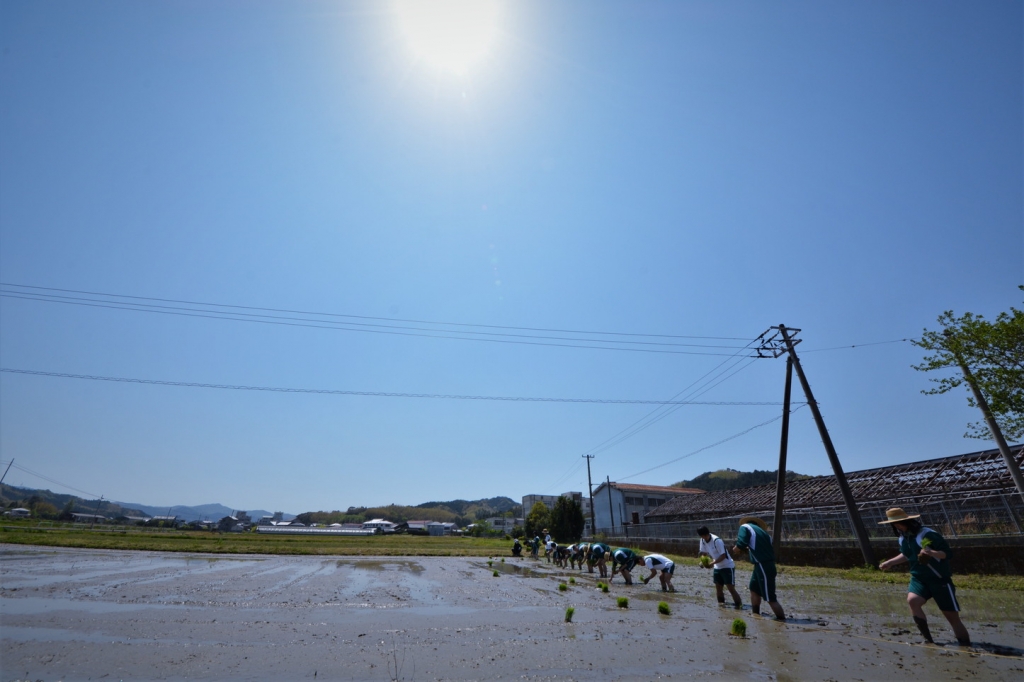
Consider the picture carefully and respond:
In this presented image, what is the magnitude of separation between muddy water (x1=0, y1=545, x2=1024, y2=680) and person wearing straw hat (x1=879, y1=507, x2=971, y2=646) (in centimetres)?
32

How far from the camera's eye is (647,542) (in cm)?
4366

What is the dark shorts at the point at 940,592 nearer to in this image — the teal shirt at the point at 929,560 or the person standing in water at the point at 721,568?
the teal shirt at the point at 929,560

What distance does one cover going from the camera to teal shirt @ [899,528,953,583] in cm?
637

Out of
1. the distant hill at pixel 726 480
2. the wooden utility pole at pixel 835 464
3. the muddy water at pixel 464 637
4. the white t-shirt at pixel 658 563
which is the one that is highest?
the distant hill at pixel 726 480

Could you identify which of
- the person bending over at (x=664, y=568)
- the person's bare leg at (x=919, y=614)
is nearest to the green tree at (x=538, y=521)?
the person bending over at (x=664, y=568)

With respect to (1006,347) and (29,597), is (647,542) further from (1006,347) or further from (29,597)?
(29,597)

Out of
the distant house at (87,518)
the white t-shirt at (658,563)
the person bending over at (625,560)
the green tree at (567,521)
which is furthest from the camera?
the distant house at (87,518)

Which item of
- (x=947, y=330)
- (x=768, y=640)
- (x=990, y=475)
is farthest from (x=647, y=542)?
(x=768, y=640)

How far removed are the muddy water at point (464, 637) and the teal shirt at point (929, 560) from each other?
857 millimetres

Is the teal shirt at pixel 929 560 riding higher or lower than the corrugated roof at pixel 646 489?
lower

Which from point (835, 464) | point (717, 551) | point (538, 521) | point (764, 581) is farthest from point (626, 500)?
point (764, 581)

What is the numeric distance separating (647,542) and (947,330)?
32.5 m

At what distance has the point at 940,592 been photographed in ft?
20.9

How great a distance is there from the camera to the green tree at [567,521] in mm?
69750
